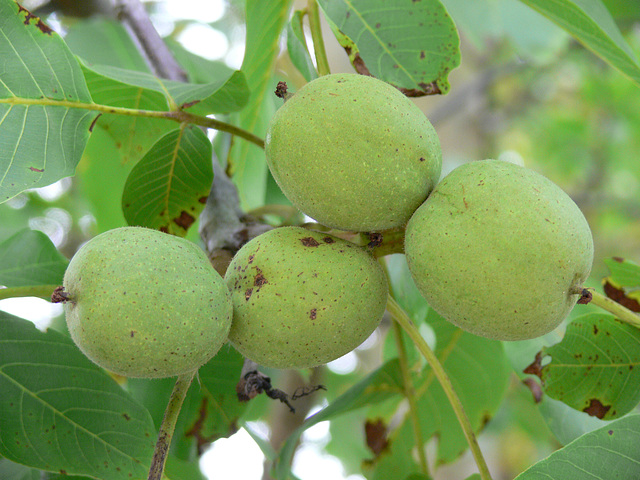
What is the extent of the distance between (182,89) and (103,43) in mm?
1212

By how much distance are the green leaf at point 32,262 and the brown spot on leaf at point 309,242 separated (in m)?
0.62

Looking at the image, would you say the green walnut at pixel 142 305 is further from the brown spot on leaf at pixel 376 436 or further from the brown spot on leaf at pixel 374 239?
the brown spot on leaf at pixel 376 436

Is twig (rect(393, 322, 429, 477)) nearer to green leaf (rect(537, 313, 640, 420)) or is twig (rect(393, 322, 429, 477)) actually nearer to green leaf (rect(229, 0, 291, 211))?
green leaf (rect(537, 313, 640, 420))

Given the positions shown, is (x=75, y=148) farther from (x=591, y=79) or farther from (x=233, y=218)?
(x=591, y=79)

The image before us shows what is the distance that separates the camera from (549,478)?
91 cm

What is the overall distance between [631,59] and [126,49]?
1832mm

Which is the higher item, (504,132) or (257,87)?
(257,87)

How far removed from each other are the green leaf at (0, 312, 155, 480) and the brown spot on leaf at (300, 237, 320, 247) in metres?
0.47

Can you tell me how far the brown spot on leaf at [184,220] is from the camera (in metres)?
1.44

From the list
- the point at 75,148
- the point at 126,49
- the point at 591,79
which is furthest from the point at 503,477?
the point at 75,148

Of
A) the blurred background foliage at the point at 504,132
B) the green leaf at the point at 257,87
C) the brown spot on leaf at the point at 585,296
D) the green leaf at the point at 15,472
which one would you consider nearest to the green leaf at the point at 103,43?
the blurred background foliage at the point at 504,132

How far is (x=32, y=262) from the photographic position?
1320 mm

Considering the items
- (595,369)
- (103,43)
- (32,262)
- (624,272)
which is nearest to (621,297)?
(624,272)

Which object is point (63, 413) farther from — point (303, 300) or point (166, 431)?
point (303, 300)
